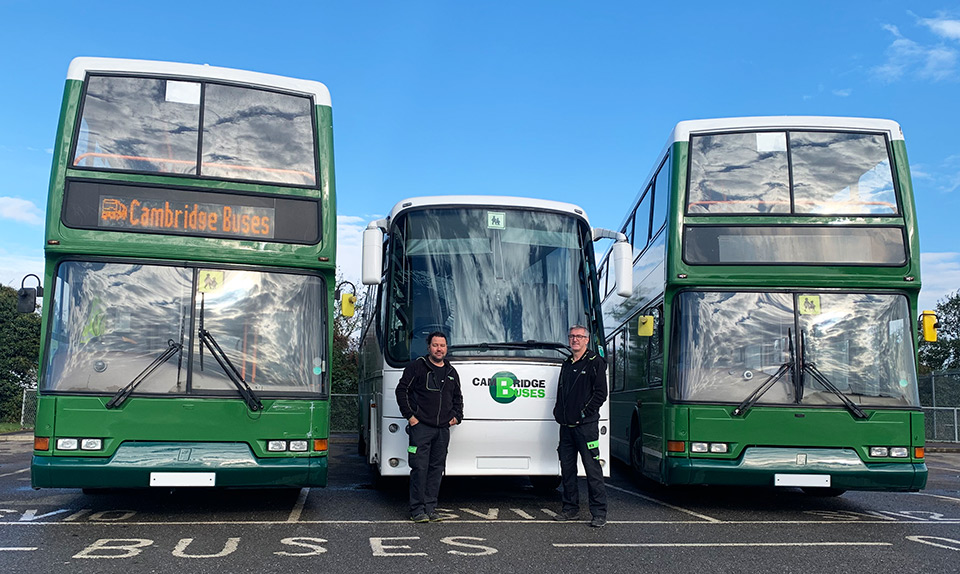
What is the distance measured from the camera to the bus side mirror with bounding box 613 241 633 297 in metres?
9.76

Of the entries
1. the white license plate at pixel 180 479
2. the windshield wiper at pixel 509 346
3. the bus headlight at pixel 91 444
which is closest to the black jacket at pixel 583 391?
the windshield wiper at pixel 509 346

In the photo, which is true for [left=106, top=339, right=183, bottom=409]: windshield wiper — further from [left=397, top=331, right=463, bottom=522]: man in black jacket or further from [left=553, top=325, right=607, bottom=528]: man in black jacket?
[left=553, top=325, right=607, bottom=528]: man in black jacket

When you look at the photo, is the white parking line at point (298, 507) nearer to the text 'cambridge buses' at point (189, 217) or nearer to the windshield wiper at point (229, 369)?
the windshield wiper at point (229, 369)

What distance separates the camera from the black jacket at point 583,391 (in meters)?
8.80

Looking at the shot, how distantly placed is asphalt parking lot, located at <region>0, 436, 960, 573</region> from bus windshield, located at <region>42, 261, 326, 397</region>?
1.32 meters

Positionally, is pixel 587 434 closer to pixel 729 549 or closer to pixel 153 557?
pixel 729 549

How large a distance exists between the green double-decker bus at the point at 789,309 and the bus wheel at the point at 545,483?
1.35 meters

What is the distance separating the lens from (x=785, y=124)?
10398 millimetres

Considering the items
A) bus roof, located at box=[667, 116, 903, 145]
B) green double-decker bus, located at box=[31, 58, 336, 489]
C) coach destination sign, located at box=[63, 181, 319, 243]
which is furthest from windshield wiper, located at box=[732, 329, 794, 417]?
coach destination sign, located at box=[63, 181, 319, 243]

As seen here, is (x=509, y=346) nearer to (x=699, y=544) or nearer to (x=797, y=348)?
(x=699, y=544)

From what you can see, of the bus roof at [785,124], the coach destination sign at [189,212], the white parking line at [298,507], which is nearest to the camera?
the coach destination sign at [189,212]

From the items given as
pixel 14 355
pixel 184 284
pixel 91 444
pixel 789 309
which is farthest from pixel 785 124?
pixel 14 355

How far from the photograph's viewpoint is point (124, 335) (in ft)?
27.6

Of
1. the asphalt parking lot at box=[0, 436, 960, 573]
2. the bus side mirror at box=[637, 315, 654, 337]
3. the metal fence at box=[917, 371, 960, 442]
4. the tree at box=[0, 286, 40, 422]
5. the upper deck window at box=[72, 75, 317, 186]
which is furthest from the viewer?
the tree at box=[0, 286, 40, 422]
